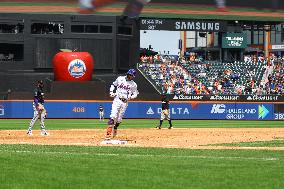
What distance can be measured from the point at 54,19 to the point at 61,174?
40760 mm

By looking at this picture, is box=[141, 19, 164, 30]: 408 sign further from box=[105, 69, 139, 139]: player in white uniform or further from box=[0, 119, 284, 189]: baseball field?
box=[0, 119, 284, 189]: baseball field

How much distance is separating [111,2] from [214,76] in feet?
32.9

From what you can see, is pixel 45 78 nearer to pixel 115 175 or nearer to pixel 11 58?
pixel 11 58

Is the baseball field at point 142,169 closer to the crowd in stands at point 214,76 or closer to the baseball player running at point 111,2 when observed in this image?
the crowd in stands at point 214,76

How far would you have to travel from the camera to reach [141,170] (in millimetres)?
11367

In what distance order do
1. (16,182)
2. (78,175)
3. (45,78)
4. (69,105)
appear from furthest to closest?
(45,78) < (69,105) < (78,175) < (16,182)

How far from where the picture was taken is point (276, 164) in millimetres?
12641

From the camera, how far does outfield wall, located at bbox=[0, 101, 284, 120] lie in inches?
1720

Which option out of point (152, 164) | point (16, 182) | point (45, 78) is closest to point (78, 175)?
point (16, 182)

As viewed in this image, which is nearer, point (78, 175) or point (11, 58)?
point (78, 175)

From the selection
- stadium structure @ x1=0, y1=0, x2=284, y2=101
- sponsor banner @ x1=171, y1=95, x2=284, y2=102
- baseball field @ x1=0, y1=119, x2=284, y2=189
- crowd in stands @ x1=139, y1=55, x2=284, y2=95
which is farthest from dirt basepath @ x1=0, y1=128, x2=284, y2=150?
crowd in stands @ x1=139, y1=55, x2=284, y2=95

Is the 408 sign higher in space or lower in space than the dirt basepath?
higher

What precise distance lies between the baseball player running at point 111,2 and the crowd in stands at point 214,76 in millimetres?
3717

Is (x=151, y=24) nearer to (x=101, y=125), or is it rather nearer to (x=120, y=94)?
(x=101, y=125)
